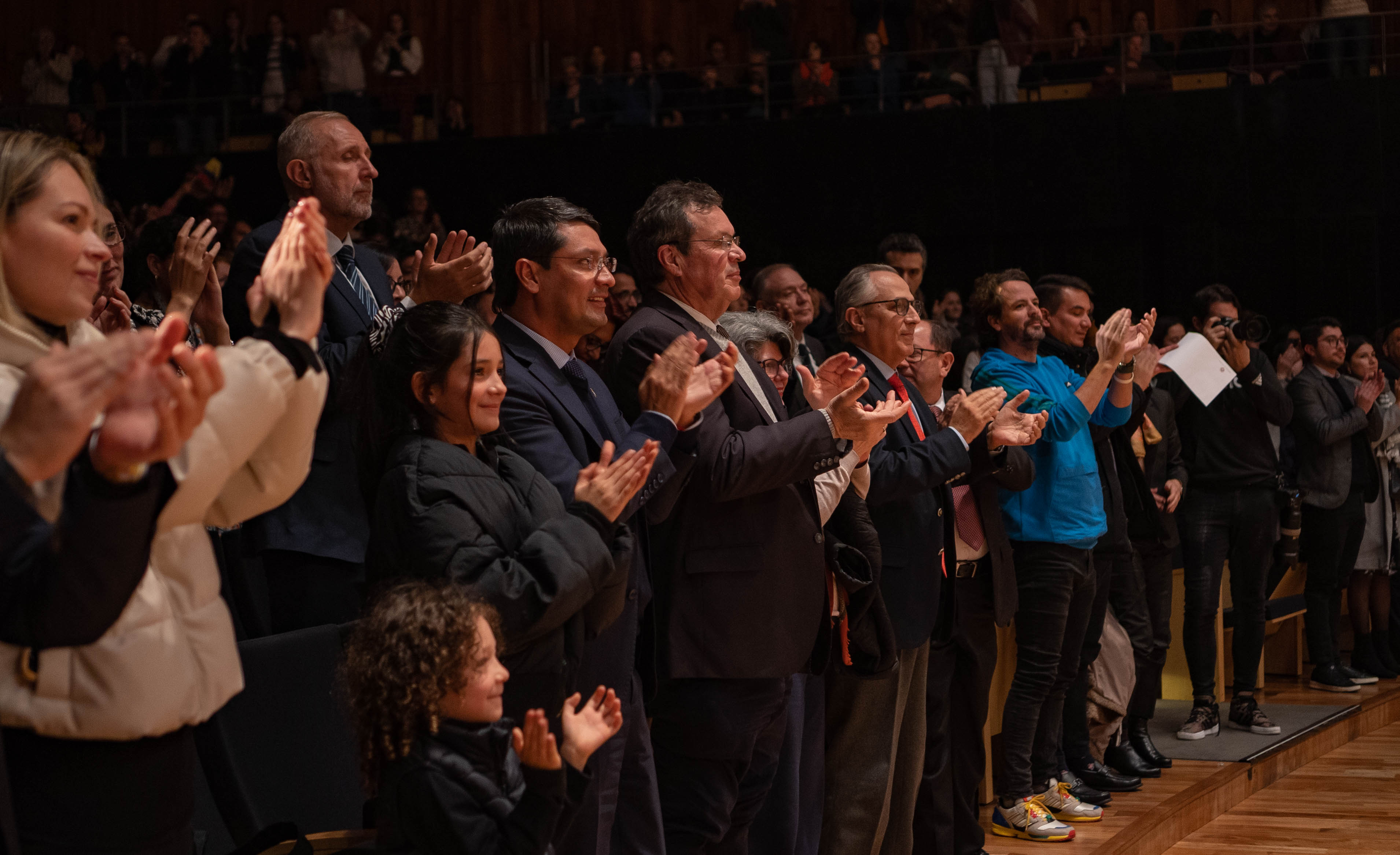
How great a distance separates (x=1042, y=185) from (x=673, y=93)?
227 centimetres

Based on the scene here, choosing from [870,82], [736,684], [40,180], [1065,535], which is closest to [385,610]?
[40,180]

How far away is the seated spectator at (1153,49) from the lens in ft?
26.3

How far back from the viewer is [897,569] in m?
2.94

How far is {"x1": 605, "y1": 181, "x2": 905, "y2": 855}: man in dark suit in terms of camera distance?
2.23m

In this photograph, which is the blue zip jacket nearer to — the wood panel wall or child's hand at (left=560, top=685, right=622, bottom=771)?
child's hand at (left=560, top=685, right=622, bottom=771)

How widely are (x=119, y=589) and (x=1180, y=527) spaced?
4.27m

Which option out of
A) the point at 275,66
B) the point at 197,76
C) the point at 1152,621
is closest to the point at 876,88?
the point at 275,66

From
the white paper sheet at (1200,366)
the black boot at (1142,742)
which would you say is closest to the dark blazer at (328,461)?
the white paper sheet at (1200,366)

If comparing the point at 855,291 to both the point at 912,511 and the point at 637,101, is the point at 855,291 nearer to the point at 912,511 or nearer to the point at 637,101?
the point at 912,511

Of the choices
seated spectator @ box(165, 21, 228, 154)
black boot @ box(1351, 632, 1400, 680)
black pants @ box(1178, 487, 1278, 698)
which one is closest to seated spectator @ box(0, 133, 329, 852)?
black pants @ box(1178, 487, 1278, 698)

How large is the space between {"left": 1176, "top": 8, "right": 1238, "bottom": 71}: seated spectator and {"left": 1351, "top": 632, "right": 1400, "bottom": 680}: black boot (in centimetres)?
347

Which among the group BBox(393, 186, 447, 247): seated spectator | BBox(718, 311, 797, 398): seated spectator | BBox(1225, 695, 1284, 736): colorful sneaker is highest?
BBox(393, 186, 447, 247): seated spectator

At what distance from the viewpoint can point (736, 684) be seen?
7.47 feet

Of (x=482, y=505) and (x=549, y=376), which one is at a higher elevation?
(x=549, y=376)
